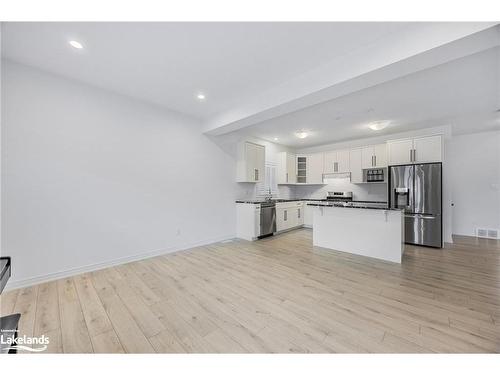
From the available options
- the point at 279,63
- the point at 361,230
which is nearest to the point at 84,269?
the point at 279,63

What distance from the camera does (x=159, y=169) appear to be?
3.81 metres

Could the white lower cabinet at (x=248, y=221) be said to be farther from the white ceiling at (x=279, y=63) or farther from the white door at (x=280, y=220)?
the white ceiling at (x=279, y=63)

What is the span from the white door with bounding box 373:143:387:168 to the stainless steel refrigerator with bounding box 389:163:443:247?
0.56 meters

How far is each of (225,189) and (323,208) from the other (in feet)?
7.94

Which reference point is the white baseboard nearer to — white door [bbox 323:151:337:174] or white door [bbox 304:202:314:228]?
white door [bbox 304:202:314:228]

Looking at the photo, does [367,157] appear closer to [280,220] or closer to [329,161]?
[329,161]

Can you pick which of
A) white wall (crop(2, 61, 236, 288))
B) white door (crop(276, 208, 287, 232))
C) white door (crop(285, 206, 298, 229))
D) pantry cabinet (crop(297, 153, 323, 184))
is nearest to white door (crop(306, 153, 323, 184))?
pantry cabinet (crop(297, 153, 323, 184))

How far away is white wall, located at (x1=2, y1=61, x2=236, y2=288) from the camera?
2506 mm

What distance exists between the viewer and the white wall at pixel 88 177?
98.7 inches

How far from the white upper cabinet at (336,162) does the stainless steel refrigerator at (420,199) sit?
4.35ft

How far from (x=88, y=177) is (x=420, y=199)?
6570 millimetres

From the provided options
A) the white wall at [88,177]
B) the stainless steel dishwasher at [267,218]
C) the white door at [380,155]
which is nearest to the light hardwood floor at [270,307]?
the white wall at [88,177]
